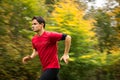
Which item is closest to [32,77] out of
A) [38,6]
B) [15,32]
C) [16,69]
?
[16,69]

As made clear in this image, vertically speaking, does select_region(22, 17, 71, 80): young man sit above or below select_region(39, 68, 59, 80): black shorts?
above

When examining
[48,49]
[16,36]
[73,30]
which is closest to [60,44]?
[73,30]

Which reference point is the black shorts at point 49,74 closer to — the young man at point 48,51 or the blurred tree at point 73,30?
the young man at point 48,51

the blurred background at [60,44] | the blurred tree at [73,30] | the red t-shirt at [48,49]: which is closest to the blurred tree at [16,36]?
the blurred background at [60,44]

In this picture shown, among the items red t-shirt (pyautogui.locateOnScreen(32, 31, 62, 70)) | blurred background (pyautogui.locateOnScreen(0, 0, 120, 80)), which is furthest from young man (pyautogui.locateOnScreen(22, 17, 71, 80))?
blurred background (pyautogui.locateOnScreen(0, 0, 120, 80))

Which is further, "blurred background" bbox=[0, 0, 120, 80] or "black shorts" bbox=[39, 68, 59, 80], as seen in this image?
"blurred background" bbox=[0, 0, 120, 80]

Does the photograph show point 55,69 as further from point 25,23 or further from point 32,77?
point 25,23

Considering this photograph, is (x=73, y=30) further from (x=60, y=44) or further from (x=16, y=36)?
(x=16, y=36)

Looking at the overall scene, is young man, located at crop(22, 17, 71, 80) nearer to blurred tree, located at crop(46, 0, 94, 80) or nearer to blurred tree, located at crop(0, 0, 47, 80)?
blurred tree, located at crop(46, 0, 94, 80)

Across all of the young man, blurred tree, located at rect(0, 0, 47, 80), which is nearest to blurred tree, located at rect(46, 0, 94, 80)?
blurred tree, located at rect(0, 0, 47, 80)

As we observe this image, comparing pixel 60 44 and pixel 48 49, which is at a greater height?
pixel 48 49

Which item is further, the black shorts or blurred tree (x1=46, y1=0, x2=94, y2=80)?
blurred tree (x1=46, y1=0, x2=94, y2=80)

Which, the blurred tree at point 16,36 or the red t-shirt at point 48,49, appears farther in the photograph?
A: the blurred tree at point 16,36

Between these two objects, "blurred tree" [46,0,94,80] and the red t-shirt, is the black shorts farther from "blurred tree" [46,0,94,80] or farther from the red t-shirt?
"blurred tree" [46,0,94,80]
